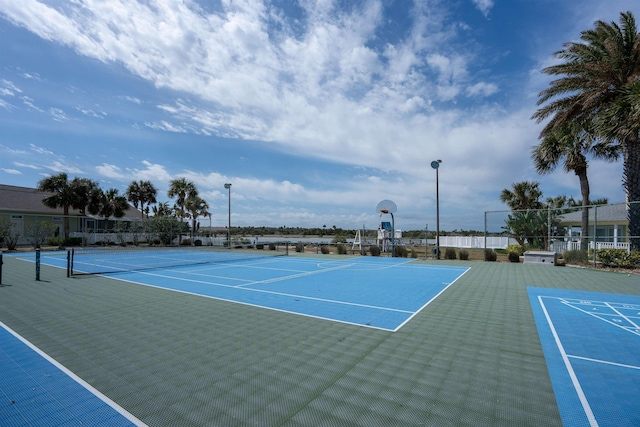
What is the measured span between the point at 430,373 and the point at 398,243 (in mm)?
23327

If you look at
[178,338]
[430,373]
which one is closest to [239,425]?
[430,373]

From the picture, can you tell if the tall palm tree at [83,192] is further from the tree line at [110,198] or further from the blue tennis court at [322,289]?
the blue tennis court at [322,289]

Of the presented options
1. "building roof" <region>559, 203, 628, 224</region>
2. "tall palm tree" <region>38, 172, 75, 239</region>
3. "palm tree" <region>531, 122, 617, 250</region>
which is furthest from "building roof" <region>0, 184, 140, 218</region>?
"building roof" <region>559, 203, 628, 224</region>

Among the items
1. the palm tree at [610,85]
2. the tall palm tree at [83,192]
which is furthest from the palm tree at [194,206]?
the palm tree at [610,85]

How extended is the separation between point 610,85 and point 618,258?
8515 millimetres

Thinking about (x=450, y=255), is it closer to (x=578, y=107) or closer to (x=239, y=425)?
(x=578, y=107)

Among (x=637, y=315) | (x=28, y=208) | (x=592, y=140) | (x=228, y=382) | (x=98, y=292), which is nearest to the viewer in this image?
(x=228, y=382)

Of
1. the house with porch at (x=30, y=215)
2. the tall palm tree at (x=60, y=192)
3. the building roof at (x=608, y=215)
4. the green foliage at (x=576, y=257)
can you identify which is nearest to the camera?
the green foliage at (x=576, y=257)

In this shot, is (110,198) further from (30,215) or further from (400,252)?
(400,252)

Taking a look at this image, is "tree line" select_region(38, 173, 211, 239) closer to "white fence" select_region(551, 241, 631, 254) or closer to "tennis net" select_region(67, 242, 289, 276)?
"tennis net" select_region(67, 242, 289, 276)

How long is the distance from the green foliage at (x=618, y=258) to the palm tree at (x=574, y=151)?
7.07 feet

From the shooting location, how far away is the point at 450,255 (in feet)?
74.0

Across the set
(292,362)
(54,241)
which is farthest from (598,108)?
(54,241)

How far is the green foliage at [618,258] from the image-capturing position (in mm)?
15102
